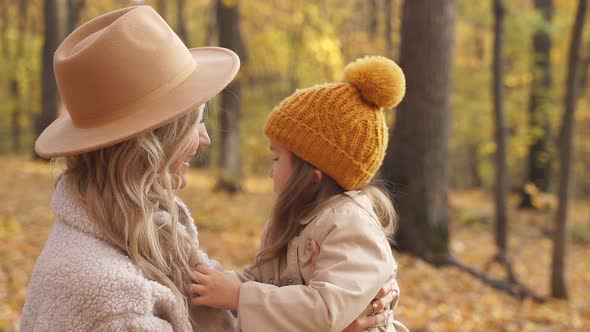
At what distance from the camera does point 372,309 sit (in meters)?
2.32

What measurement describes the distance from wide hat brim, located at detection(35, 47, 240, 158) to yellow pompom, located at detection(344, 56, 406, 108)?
0.72 meters

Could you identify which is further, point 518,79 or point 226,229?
point 518,79

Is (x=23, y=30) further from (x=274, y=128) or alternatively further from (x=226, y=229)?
(x=274, y=128)

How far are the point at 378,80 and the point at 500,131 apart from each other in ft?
19.5

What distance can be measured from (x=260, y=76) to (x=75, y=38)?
2467 cm

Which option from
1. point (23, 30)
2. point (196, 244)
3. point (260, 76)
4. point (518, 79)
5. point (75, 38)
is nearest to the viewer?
point (75, 38)

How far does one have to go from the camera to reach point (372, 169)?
102 inches

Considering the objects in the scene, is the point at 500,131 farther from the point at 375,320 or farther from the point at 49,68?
the point at 49,68

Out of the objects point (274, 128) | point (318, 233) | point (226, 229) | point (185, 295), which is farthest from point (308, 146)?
point (226, 229)

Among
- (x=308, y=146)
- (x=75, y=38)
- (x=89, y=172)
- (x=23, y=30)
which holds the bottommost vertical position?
(x=23, y=30)

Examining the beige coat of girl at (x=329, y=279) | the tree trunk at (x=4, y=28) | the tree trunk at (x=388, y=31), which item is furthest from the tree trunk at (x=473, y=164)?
the beige coat of girl at (x=329, y=279)

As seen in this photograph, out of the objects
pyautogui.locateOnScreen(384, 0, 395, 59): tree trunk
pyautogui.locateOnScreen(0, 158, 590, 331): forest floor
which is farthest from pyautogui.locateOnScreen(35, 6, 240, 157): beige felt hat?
pyautogui.locateOnScreen(384, 0, 395, 59): tree trunk

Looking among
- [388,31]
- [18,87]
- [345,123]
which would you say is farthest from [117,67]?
[18,87]

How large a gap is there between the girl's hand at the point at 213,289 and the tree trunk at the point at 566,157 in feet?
18.4
